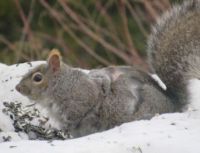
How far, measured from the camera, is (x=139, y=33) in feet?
23.6

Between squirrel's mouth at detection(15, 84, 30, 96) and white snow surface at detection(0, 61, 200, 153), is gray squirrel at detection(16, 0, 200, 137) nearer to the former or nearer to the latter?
squirrel's mouth at detection(15, 84, 30, 96)

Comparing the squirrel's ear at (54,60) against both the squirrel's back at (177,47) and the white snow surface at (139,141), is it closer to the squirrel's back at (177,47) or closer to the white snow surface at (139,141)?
the squirrel's back at (177,47)

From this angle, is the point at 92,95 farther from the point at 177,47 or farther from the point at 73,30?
the point at 73,30

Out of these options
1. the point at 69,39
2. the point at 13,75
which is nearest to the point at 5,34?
the point at 69,39

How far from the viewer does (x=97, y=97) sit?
350cm

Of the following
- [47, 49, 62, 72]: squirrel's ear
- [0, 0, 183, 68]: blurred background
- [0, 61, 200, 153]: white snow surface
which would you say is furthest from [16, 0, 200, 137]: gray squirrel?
[0, 0, 183, 68]: blurred background

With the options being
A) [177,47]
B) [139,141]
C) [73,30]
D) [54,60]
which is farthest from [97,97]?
[73,30]

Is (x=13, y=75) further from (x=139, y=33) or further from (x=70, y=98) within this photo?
(x=139, y=33)

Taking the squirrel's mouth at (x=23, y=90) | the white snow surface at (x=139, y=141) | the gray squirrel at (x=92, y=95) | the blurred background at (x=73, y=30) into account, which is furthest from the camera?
the blurred background at (x=73, y=30)

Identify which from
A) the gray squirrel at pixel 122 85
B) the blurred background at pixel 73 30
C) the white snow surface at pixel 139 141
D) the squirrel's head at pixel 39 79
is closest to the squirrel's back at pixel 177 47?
the gray squirrel at pixel 122 85

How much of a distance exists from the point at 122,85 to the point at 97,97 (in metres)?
0.13

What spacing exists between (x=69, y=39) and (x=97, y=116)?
13.0 feet

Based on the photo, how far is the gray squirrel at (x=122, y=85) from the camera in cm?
348

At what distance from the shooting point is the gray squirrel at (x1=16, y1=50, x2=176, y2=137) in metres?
3.48
